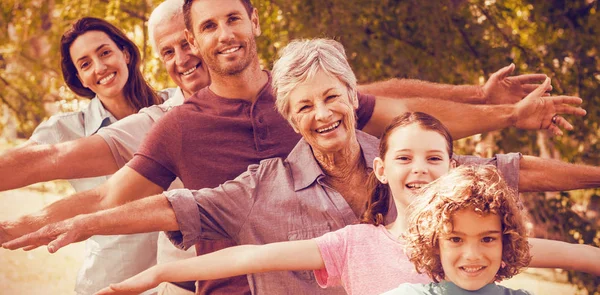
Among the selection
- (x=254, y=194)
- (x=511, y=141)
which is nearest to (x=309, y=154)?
(x=254, y=194)

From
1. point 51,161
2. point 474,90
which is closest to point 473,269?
point 474,90

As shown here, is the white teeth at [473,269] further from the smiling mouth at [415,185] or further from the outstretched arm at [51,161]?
the outstretched arm at [51,161]

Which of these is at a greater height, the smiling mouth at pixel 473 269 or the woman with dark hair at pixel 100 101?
the woman with dark hair at pixel 100 101

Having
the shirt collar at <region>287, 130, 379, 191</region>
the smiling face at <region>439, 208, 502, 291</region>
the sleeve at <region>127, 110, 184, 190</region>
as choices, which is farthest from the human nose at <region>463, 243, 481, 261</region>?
the sleeve at <region>127, 110, 184, 190</region>

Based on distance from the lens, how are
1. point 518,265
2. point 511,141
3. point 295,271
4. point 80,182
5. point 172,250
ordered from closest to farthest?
point 518,265, point 295,271, point 172,250, point 80,182, point 511,141

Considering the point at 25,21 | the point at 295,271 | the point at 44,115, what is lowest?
the point at 295,271

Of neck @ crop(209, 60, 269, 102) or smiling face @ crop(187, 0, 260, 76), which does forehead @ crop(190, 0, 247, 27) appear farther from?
neck @ crop(209, 60, 269, 102)

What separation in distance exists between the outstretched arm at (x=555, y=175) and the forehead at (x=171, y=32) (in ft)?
5.19

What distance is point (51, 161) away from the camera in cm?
358

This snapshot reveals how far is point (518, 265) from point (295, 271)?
30.5 inches

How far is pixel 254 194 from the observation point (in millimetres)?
3055

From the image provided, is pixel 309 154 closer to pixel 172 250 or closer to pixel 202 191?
pixel 202 191

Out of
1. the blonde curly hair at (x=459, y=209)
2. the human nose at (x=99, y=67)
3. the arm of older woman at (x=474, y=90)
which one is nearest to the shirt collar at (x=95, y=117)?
the human nose at (x=99, y=67)

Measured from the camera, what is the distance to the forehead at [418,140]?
2785 mm
